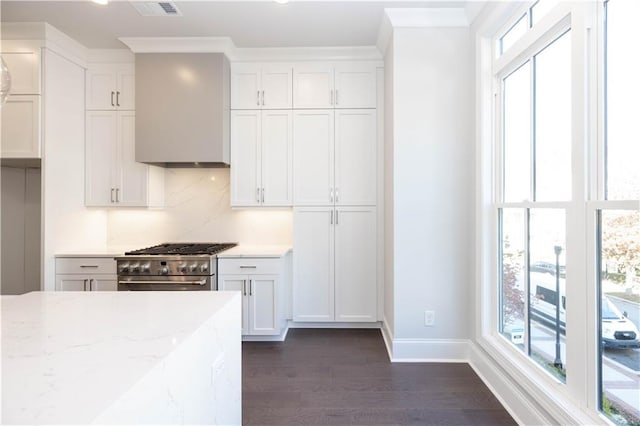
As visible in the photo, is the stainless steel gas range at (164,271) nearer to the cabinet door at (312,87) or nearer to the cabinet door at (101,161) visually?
the cabinet door at (101,161)

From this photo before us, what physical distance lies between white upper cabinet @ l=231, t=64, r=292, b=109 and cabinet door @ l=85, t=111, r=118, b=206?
1.27 m

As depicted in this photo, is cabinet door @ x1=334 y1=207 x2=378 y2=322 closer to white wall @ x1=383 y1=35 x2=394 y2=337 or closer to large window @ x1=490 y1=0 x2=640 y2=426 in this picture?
white wall @ x1=383 y1=35 x2=394 y2=337

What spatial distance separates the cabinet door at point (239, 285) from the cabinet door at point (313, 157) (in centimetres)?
92

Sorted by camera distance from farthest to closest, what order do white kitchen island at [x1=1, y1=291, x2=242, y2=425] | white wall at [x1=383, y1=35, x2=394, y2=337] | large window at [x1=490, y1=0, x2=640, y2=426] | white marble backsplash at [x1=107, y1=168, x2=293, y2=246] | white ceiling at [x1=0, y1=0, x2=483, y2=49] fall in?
white marble backsplash at [x1=107, y1=168, x2=293, y2=246], white wall at [x1=383, y1=35, x2=394, y2=337], white ceiling at [x1=0, y1=0, x2=483, y2=49], large window at [x1=490, y1=0, x2=640, y2=426], white kitchen island at [x1=1, y1=291, x2=242, y2=425]

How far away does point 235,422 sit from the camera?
1648 millimetres

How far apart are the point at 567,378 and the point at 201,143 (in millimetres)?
3253

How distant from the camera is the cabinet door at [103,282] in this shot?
3.35 meters

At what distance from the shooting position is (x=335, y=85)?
3.64 metres

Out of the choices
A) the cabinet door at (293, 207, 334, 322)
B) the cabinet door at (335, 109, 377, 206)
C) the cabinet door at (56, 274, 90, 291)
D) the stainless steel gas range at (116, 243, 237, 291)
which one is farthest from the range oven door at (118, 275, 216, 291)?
the cabinet door at (335, 109, 377, 206)

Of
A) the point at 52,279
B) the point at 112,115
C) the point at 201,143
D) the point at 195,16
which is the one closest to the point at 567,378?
the point at 201,143

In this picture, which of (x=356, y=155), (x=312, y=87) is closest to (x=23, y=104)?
(x=312, y=87)

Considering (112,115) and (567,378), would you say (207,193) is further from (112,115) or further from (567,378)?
(567,378)

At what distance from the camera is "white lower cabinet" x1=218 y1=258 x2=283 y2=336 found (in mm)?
3355

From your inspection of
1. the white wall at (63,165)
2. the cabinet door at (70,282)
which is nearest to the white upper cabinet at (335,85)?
the white wall at (63,165)
